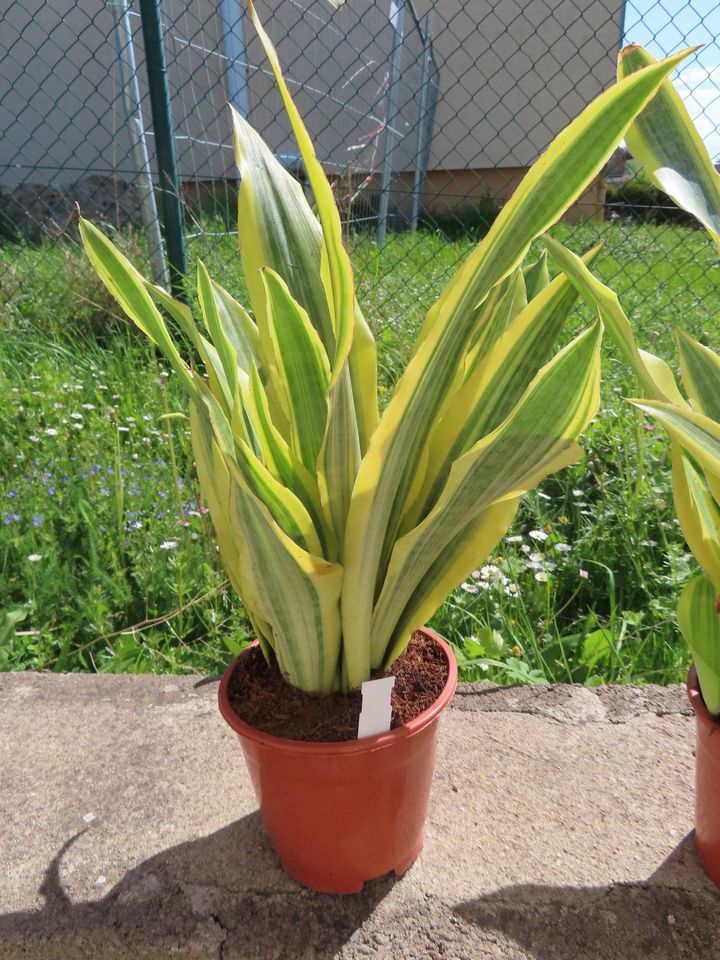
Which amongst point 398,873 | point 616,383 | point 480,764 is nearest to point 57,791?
point 398,873

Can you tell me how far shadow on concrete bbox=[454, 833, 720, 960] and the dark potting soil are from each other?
0.26 m

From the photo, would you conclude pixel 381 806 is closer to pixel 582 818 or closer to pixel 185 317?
pixel 582 818

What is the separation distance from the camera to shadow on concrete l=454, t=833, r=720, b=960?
0.84 metres

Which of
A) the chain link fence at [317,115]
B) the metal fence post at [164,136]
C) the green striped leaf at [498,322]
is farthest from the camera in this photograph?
the chain link fence at [317,115]

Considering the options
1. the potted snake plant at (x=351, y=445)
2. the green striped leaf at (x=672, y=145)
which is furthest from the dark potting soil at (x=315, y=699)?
the green striped leaf at (x=672, y=145)

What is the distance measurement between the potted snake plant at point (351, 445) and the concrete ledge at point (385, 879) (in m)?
0.07

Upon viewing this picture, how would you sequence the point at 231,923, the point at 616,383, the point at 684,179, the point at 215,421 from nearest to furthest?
the point at 215,421
the point at 684,179
the point at 231,923
the point at 616,383

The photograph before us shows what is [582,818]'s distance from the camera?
1.01 metres

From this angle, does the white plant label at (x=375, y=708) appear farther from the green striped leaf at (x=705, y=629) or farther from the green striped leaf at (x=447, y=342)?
the green striped leaf at (x=705, y=629)

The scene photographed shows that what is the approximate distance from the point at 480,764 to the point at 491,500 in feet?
1.83

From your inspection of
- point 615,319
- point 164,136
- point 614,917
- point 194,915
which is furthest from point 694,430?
point 164,136

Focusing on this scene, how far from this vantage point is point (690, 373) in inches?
31.7

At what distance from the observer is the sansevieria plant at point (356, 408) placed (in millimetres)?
632

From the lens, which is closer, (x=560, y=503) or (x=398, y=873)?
(x=398, y=873)
